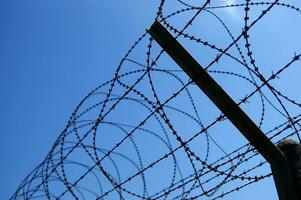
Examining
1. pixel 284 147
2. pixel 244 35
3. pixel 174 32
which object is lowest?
pixel 284 147

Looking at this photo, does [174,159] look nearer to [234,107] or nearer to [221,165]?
[221,165]

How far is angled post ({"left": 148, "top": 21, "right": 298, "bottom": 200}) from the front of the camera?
3414 millimetres

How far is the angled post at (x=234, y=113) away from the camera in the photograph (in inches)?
134

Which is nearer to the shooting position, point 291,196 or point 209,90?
point 291,196

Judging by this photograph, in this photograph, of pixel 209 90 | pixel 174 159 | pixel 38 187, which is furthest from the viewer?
pixel 38 187

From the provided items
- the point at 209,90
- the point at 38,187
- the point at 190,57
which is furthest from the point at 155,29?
the point at 38,187

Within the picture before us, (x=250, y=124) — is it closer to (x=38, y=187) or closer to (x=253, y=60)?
(x=253, y=60)

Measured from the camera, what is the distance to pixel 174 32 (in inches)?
145

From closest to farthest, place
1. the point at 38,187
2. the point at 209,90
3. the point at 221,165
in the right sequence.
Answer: the point at 209,90
the point at 221,165
the point at 38,187

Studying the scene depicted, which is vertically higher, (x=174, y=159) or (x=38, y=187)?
(x=38, y=187)

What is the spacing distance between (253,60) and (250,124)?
1.69 ft

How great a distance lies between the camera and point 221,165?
4.01 m

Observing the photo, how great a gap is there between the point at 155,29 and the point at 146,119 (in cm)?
89

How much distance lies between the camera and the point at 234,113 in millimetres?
3500
